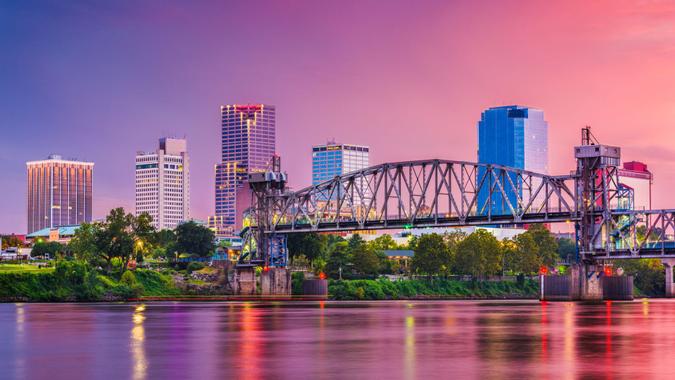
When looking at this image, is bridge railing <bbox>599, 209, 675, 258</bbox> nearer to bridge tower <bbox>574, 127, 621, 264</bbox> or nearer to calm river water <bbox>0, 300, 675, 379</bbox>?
bridge tower <bbox>574, 127, 621, 264</bbox>

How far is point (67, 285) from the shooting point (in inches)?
6555

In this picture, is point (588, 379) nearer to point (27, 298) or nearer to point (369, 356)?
point (369, 356)

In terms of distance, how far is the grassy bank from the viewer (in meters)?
160

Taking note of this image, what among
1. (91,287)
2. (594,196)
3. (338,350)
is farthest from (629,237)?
(338,350)

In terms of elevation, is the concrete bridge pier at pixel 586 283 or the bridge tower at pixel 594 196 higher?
the bridge tower at pixel 594 196

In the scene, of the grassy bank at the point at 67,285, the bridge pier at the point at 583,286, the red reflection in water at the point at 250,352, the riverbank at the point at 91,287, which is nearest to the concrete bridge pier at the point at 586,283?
the bridge pier at the point at 583,286

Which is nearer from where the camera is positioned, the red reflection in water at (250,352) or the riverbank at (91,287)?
the red reflection in water at (250,352)

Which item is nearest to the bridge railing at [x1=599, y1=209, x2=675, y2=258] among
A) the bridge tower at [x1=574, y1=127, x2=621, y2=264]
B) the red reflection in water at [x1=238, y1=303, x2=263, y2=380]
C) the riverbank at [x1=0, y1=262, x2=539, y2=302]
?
the bridge tower at [x1=574, y1=127, x2=621, y2=264]

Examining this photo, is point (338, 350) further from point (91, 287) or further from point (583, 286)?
point (583, 286)

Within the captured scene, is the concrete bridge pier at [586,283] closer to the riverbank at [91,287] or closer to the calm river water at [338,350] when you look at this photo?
the riverbank at [91,287]

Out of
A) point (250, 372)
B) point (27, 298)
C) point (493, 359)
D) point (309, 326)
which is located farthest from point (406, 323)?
point (27, 298)

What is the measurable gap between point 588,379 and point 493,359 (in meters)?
7.73

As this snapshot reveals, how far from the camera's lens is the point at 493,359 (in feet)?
147

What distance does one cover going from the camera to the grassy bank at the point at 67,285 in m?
160
